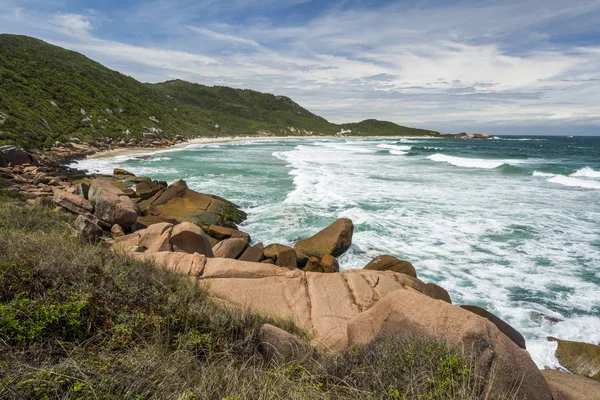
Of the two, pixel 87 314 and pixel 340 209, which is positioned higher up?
pixel 87 314

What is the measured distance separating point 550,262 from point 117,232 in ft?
44.9

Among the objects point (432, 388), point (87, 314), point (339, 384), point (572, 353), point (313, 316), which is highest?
point (87, 314)

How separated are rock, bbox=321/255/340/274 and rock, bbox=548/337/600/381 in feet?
17.0

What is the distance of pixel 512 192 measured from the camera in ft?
69.1

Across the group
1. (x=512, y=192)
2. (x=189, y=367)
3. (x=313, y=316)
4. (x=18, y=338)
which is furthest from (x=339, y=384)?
(x=512, y=192)

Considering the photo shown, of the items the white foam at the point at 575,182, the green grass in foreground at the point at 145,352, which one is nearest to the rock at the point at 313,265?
the green grass in foreground at the point at 145,352

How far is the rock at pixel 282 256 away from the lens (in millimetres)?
9555

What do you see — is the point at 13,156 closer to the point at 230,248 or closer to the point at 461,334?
the point at 230,248

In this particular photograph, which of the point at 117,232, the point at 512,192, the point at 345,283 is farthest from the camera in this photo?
the point at 512,192

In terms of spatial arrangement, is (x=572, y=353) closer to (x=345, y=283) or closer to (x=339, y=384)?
(x=345, y=283)

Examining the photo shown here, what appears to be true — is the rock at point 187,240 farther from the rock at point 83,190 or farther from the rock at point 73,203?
the rock at point 83,190

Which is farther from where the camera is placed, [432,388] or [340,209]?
[340,209]

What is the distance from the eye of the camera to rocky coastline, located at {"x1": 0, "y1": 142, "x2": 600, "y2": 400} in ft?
12.8

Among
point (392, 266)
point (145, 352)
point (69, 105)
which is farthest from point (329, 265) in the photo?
point (69, 105)
